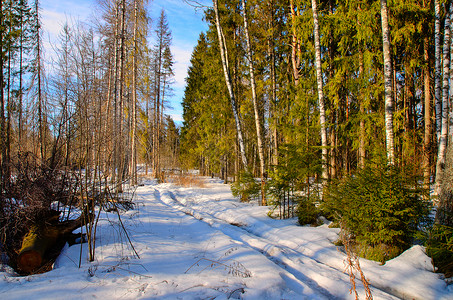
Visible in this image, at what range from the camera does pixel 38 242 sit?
4.00 m

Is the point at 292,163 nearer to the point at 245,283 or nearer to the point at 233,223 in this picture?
the point at 233,223

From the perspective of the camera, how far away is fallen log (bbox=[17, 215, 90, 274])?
384cm

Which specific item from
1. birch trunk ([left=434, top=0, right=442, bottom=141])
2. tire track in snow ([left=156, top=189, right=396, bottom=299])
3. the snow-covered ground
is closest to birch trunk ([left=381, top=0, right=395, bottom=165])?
the snow-covered ground

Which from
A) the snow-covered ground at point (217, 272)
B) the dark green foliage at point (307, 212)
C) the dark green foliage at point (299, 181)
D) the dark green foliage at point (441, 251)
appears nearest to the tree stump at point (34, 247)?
the snow-covered ground at point (217, 272)

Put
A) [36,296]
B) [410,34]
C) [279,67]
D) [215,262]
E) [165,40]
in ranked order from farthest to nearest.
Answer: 1. [165,40]
2. [279,67]
3. [410,34]
4. [215,262]
5. [36,296]

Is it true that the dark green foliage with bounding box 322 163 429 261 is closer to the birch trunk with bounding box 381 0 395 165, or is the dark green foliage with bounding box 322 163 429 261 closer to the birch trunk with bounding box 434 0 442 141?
the birch trunk with bounding box 381 0 395 165

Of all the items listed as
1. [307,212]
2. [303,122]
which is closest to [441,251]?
[307,212]

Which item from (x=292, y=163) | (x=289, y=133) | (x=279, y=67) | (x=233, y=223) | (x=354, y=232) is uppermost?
(x=279, y=67)

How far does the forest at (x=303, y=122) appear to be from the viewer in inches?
165

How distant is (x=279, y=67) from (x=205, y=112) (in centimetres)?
644

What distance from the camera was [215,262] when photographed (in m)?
3.96

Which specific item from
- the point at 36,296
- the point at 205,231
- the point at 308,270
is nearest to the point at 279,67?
the point at 205,231

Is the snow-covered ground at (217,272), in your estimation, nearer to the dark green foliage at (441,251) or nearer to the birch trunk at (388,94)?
the dark green foliage at (441,251)

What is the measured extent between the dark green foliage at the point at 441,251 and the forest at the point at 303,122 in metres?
0.03
